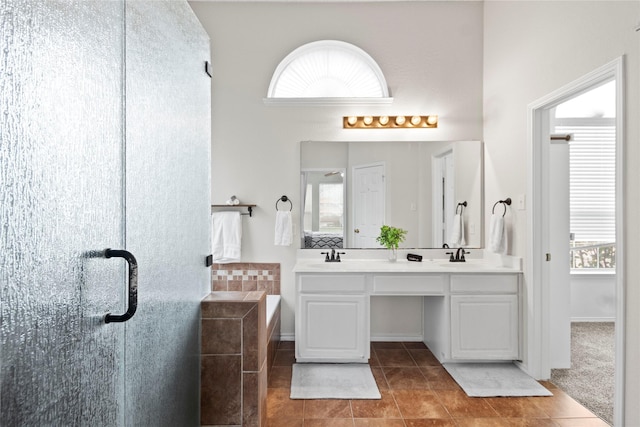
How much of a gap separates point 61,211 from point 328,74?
3.40m

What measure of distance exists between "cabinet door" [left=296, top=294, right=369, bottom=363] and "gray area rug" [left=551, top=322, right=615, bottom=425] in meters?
1.41

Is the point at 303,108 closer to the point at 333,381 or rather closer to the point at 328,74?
the point at 328,74

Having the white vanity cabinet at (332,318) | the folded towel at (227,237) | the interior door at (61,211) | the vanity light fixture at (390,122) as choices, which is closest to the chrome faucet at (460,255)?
the white vanity cabinet at (332,318)

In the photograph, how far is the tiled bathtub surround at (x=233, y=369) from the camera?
1.68 m

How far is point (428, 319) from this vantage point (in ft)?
12.1

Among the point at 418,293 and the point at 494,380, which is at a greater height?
the point at 418,293

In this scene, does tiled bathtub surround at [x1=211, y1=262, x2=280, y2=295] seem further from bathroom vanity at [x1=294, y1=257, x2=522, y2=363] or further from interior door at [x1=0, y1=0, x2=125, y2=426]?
interior door at [x1=0, y1=0, x2=125, y2=426]

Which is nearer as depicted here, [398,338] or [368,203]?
[368,203]

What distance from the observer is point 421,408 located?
2.53 meters

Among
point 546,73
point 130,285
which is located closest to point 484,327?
point 546,73

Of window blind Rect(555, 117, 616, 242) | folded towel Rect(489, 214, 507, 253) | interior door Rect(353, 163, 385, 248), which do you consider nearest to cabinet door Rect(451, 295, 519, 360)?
folded towel Rect(489, 214, 507, 253)

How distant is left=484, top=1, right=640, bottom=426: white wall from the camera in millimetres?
1967

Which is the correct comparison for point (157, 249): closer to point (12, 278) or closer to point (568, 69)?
point (12, 278)

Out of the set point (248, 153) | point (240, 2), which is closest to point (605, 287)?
point (248, 153)
